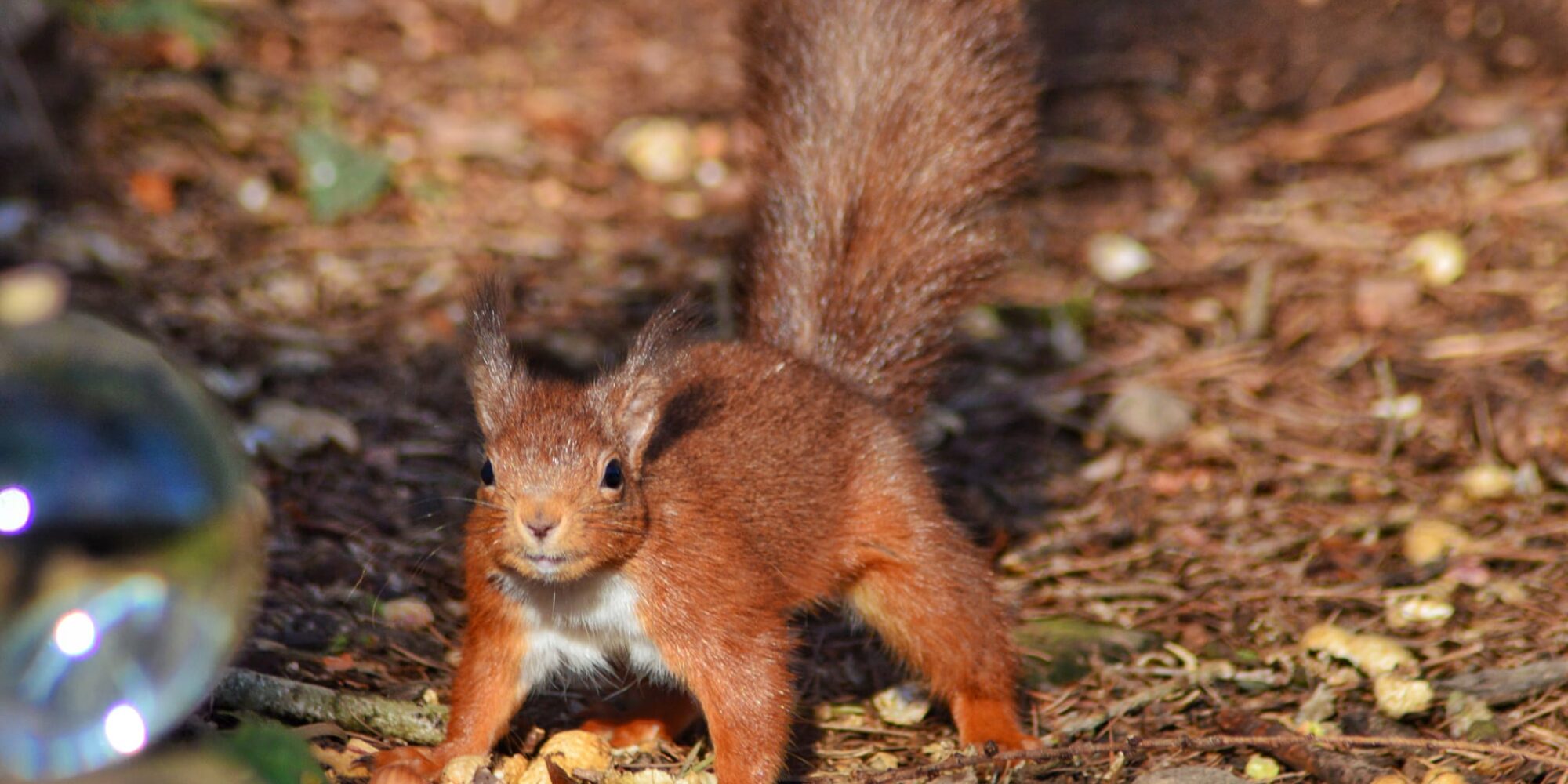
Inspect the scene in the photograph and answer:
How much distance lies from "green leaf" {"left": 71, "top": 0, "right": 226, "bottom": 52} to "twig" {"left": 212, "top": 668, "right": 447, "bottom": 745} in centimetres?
297

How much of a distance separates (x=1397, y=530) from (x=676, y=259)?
2.25 m

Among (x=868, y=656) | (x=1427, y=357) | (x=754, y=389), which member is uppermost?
(x=754, y=389)

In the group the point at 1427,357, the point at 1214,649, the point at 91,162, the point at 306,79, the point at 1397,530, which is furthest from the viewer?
the point at 306,79

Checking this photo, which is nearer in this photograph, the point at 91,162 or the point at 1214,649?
the point at 1214,649

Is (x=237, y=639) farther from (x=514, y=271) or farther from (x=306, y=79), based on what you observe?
(x=306, y=79)

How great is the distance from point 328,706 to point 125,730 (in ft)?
1.65

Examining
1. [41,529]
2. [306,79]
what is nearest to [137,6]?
[306,79]

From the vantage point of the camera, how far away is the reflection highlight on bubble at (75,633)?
2324mm

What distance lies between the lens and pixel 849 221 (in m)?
3.35

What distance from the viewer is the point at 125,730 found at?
2.24 meters

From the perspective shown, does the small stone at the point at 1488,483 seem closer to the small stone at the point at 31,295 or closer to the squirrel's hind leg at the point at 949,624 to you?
the squirrel's hind leg at the point at 949,624

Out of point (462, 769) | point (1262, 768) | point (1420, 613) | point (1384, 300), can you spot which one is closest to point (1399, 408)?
point (1384, 300)

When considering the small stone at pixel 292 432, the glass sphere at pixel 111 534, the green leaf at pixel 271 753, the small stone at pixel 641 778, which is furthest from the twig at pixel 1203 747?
the small stone at pixel 292 432

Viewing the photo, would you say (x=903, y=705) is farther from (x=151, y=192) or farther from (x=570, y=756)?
(x=151, y=192)
